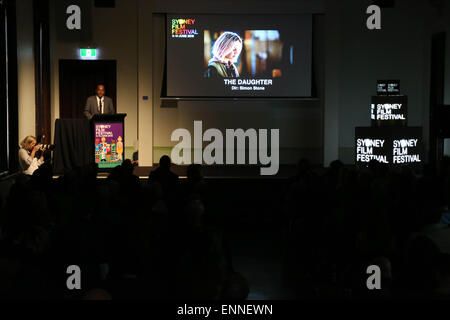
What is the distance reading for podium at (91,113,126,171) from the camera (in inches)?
389

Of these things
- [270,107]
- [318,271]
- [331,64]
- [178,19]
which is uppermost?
[178,19]

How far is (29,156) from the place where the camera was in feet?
29.2

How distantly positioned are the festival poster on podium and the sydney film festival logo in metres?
2.75

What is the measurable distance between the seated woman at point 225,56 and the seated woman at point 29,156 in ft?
13.3

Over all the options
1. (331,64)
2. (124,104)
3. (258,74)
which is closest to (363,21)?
(331,64)

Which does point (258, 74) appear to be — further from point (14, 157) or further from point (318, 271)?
point (318, 271)

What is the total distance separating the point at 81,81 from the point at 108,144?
9.26ft

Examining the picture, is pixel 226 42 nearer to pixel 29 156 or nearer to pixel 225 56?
pixel 225 56

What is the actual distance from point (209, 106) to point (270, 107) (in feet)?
3.81

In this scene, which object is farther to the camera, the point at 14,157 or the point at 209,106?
the point at 209,106

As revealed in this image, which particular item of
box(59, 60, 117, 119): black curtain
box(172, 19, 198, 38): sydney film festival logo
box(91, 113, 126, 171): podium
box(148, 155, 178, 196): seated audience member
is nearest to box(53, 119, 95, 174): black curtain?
box(91, 113, 126, 171): podium

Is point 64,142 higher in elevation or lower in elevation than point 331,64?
lower

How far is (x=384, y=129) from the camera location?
30.6 ft

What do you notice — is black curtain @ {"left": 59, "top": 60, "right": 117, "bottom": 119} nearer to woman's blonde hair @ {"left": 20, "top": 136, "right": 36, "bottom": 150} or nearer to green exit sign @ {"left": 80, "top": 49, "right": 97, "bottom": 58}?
green exit sign @ {"left": 80, "top": 49, "right": 97, "bottom": 58}
